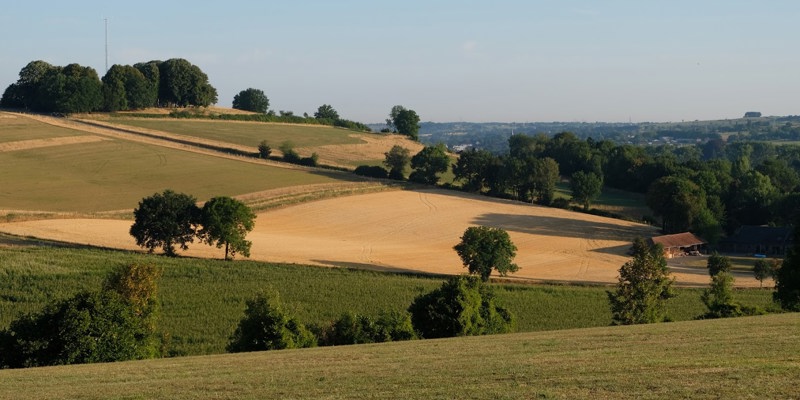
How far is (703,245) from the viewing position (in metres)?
87.9

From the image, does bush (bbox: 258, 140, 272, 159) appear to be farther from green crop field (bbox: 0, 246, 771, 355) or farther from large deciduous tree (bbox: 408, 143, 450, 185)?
green crop field (bbox: 0, 246, 771, 355)

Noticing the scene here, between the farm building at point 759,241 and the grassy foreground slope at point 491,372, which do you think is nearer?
the grassy foreground slope at point 491,372

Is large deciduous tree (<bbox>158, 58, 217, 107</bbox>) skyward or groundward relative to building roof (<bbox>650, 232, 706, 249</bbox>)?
skyward

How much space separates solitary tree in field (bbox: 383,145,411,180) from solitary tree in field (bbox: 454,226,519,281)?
5021 cm

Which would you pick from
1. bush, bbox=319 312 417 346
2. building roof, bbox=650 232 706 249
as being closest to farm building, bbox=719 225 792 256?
building roof, bbox=650 232 706 249

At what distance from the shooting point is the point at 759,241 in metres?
88.5

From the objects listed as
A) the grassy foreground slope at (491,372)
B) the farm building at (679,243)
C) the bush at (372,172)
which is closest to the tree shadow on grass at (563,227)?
the farm building at (679,243)

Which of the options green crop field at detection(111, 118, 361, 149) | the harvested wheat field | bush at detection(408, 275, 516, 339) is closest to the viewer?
bush at detection(408, 275, 516, 339)

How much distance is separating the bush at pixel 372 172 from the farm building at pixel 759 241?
42.1 m

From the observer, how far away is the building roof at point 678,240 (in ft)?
265

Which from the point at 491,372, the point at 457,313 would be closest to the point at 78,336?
the point at 457,313

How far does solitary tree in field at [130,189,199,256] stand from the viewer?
6372 cm

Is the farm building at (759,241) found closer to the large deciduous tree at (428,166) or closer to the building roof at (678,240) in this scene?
the building roof at (678,240)

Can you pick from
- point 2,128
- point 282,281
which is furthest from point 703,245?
point 2,128
